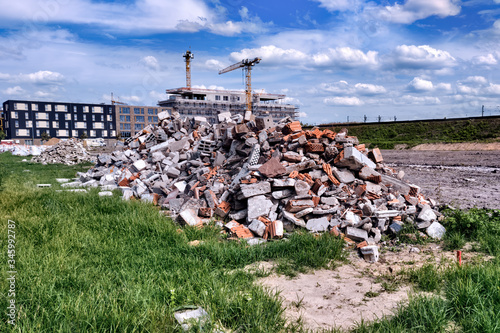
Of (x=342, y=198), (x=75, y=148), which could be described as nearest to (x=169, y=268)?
(x=342, y=198)

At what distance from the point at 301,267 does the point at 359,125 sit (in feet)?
172

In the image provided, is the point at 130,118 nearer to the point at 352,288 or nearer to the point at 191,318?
the point at 352,288

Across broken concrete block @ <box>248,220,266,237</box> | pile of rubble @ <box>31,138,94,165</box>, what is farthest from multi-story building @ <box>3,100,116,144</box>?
broken concrete block @ <box>248,220,266,237</box>

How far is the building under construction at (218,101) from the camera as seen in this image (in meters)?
110

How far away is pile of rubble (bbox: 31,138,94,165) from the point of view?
80.5ft

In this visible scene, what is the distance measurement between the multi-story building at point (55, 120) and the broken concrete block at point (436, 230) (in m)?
99.6

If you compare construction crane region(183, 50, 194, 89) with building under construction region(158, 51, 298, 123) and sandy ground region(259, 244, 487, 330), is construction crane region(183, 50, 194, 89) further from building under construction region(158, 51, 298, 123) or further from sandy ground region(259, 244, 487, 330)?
sandy ground region(259, 244, 487, 330)

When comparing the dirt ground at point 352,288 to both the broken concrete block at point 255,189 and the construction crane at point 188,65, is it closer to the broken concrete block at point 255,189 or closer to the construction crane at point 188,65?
the broken concrete block at point 255,189

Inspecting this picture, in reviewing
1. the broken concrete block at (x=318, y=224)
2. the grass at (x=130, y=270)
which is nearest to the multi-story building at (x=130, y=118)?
the grass at (x=130, y=270)

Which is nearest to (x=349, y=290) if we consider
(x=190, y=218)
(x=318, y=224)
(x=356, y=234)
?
(x=356, y=234)

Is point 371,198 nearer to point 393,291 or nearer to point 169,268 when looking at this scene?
point 393,291

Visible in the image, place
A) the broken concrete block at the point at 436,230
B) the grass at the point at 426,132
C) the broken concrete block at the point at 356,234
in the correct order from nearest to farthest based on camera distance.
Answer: the broken concrete block at the point at 356,234, the broken concrete block at the point at 436,230, the grass at the point at 426,132

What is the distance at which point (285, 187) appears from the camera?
309 inches

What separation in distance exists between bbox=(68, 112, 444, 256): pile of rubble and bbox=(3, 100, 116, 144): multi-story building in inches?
3663
